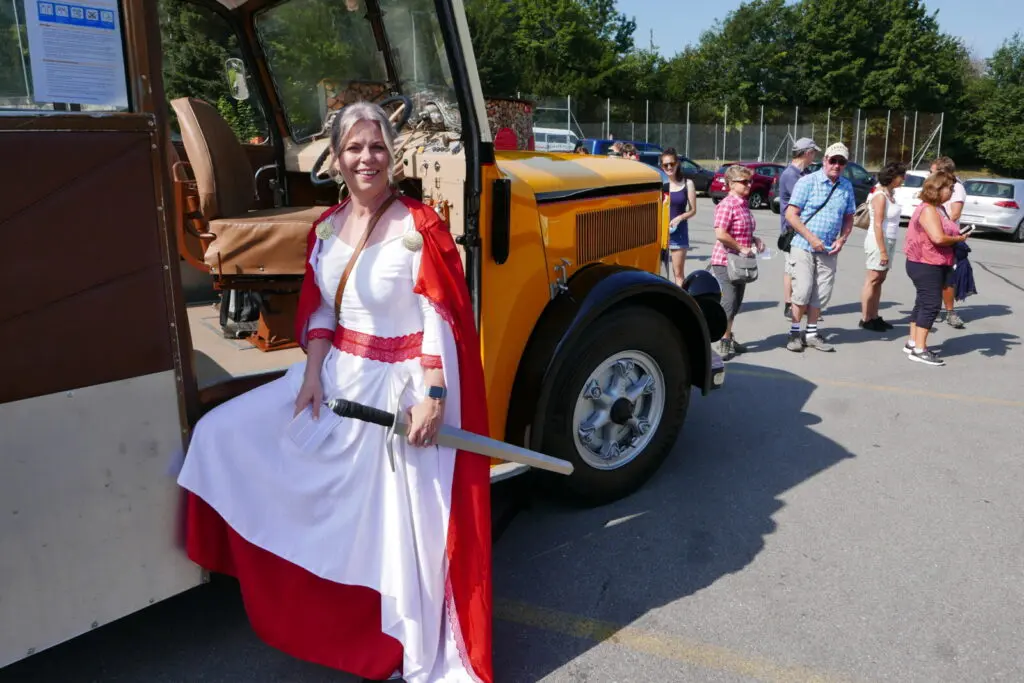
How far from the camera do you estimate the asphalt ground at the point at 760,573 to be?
2643mm

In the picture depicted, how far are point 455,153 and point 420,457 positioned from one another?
1.21 metres

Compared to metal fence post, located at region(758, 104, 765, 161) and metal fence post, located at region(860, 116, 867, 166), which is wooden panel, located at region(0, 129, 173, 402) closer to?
metal fence post, located at region(758, 104, 765, 161)

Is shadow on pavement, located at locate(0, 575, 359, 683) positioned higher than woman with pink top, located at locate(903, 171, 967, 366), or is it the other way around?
woman with pink top, located at locate(903, 171, 967, 366)

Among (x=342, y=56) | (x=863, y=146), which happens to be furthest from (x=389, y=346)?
(x=863, y=146)

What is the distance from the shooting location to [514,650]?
2711 mm

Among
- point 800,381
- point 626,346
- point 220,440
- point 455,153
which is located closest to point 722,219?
point 800,381


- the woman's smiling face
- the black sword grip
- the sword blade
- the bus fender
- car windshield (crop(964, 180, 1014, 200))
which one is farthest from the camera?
car windshield (crop(964, 180, 1014, 200))

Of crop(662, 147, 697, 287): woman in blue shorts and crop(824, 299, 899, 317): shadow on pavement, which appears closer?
crop(662, 147, 697, 287): woman in blue shorts

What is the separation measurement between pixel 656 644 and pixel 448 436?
114 centimetres

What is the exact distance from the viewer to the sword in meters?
2.08

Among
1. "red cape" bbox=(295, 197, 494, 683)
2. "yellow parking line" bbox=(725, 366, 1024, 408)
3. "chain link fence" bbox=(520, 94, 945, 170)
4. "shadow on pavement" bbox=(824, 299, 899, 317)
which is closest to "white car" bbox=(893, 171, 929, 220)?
"shadow on pavement" bbox=(824, 299, 899, 317)

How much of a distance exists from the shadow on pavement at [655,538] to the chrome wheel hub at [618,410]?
27 cm

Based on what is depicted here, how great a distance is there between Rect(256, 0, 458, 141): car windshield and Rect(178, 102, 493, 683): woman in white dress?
1.11 meters

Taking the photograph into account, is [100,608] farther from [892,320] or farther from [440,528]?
[892,320]
